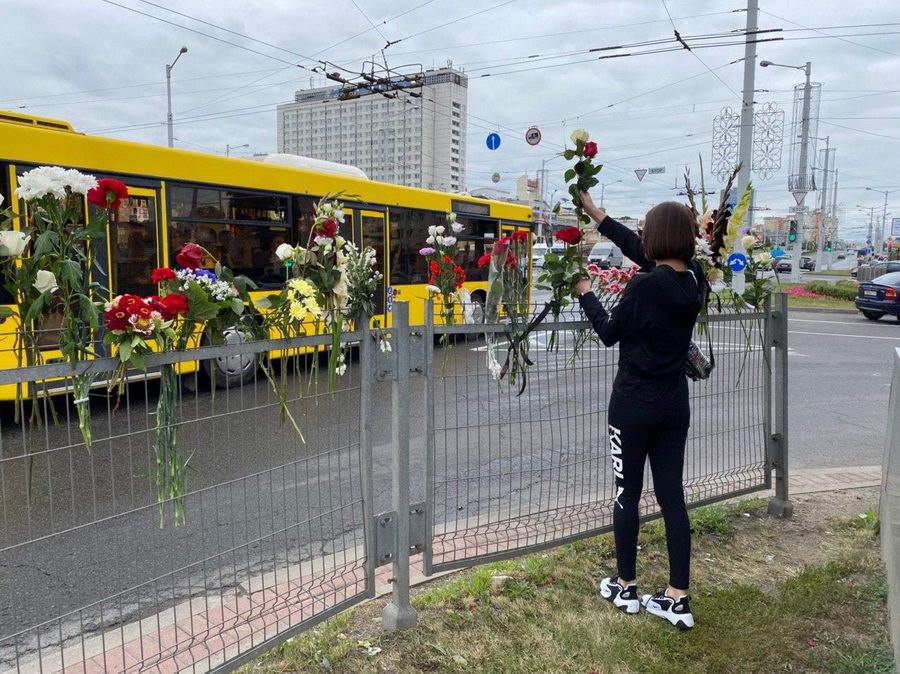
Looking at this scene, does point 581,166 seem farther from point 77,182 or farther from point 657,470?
point 77,182

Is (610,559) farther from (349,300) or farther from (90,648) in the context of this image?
(90,648)

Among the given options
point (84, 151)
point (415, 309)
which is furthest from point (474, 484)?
point (415, 309)

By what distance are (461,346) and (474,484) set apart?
2295mm

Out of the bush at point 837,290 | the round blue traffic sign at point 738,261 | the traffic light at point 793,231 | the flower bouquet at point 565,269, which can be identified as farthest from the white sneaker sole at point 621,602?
the traffic light at point 793,231

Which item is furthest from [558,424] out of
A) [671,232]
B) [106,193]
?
[106,193]

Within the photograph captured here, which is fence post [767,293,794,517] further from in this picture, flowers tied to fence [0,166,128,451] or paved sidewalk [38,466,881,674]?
flowers tied to fence [0,166,128,451]

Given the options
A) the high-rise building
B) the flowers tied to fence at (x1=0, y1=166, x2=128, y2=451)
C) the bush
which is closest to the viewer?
the flowers tied to fence at (x1=0, y1=166, x2=128, y2=451)

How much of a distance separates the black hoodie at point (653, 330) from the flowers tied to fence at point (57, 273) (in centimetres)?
199

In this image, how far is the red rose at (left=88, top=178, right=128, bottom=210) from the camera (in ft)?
7.26

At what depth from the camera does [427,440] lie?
10.1ft

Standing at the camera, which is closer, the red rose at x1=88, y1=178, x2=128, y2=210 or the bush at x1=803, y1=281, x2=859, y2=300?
the red rose at x1=88, y1=178, x2=128, y2=210

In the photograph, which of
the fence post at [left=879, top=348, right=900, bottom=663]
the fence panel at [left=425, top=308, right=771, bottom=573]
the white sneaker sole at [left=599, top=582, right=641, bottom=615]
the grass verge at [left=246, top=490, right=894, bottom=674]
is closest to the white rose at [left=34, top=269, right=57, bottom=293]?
the fence panel at [left=425, top=308, right=771, bottom=573]

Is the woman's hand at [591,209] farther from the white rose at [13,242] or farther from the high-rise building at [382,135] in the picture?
the high-rise building at [382,135]

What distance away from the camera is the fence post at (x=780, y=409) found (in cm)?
436
